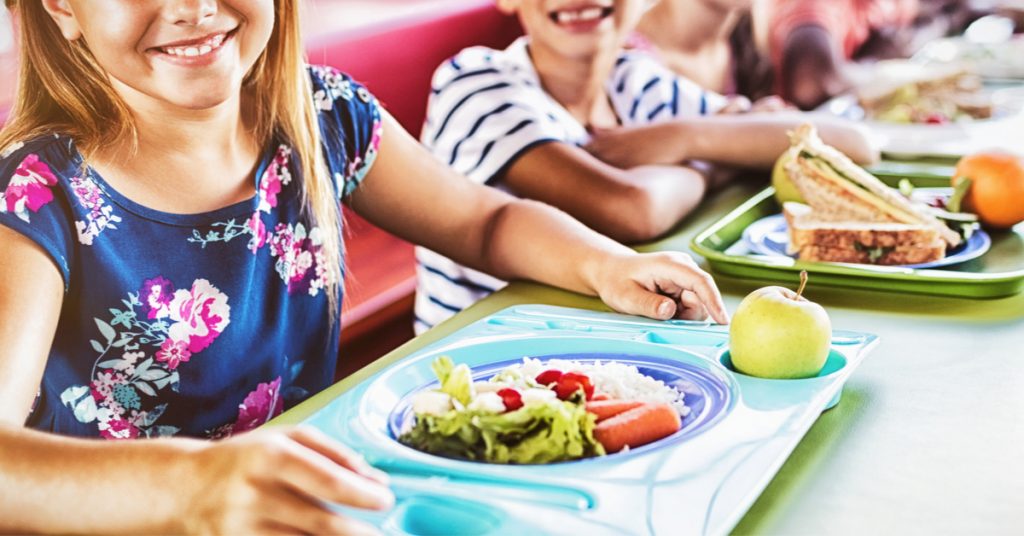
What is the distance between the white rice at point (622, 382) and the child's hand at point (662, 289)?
6.9 inches

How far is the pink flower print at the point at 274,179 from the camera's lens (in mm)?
1260

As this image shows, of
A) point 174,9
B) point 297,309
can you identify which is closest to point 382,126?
point 297,309

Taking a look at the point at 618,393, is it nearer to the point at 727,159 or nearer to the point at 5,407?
the point at 5,407

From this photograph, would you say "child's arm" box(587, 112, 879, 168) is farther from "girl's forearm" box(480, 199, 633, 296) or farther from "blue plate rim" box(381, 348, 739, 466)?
"blue plate rim" box(381, 348, 739, 466)

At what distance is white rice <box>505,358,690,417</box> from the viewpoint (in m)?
0.96

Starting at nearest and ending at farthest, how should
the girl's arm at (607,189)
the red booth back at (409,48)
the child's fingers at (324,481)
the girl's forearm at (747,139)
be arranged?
the child's fingers at (324,481)
the girl's arm at (607,189)
the girl's forearm at (747,139)
the red booth back at (409,48)

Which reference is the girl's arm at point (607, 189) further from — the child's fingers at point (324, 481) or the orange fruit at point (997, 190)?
the child's fingers at point (324, 481)

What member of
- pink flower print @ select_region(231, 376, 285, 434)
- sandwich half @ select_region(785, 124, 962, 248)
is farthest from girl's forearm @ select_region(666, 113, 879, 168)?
pink flower print @ select_region(231, 376, 285, 434)

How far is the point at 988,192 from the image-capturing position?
4.84 feet

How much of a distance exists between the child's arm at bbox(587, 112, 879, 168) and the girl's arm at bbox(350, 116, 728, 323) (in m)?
0.34

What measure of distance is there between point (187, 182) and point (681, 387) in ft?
1.84

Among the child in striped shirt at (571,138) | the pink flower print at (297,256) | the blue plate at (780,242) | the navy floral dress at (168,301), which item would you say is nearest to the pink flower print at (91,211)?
the navy floral dress at (168,301)

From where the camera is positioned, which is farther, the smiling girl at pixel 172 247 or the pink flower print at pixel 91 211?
the pink flower print at pixel 91 211

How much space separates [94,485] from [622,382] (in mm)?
441
